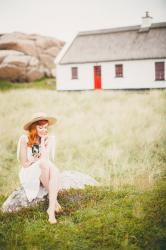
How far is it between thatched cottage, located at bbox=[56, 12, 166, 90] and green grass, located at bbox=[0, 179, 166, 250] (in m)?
8.25

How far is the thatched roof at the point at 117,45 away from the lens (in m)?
12.8

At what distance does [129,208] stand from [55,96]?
29.3 feet

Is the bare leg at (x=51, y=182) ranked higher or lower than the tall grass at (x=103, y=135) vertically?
higher

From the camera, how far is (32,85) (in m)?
17.4

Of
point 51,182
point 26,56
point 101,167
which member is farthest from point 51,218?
point 26,56

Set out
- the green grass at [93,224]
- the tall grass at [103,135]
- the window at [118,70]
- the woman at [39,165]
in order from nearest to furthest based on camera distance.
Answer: the green grass at [93,224] < the woman at [39,165] < the tall grass at [103,135] < the window at [118,70]

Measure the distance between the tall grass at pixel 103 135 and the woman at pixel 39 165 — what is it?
137cm

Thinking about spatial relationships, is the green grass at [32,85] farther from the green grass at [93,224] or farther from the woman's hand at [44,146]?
the green grass at [93,224]

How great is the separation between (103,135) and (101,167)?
183 centimetres

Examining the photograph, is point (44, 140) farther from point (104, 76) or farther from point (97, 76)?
point (104, 76)

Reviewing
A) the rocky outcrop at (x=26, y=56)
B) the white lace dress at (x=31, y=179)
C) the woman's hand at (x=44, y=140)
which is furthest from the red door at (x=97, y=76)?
the white lace dress at (x=31, y=179)

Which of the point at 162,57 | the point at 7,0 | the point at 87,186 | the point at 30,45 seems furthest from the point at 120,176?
the point at 30,45

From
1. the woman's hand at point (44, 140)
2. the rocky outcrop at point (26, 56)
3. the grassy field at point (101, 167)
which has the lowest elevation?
the rocky outcrop at point (26, 56)

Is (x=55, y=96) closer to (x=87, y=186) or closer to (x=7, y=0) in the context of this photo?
(x=7, y=0)
